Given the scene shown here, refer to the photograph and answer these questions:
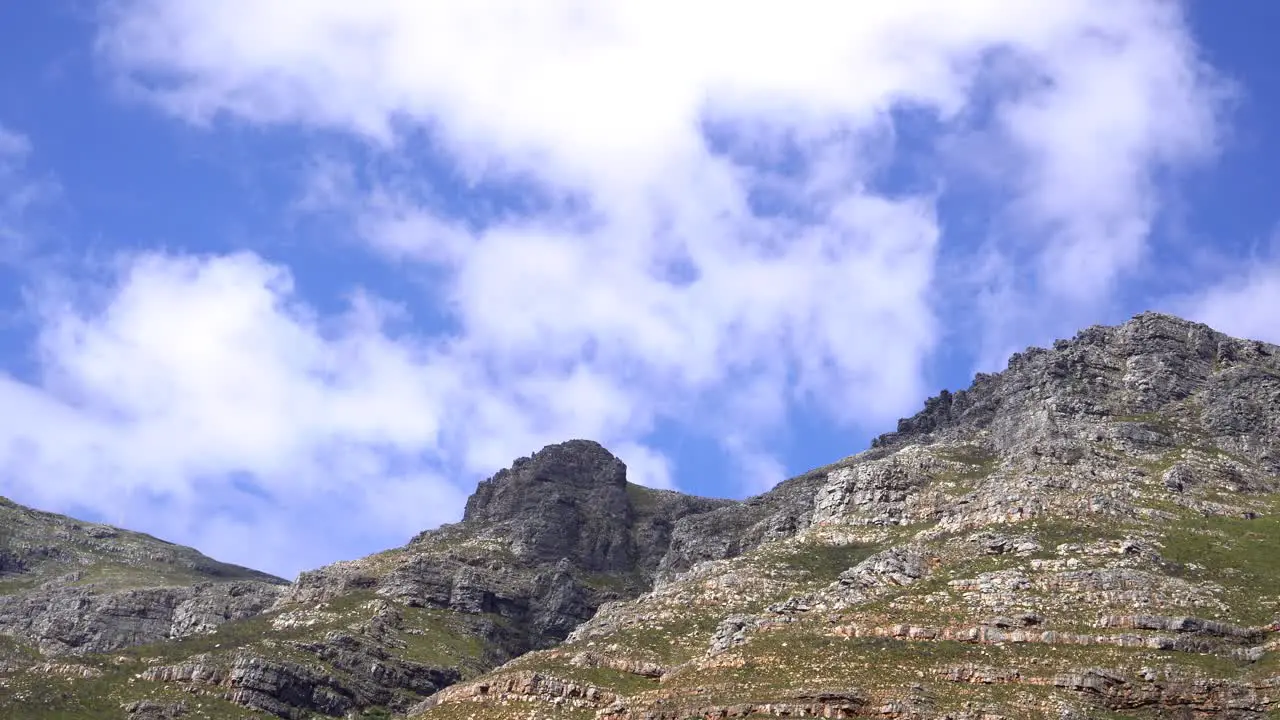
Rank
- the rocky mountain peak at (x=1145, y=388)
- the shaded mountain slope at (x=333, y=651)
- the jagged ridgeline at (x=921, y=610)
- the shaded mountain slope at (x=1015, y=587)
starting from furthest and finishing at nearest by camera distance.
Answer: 1. the rocky mountain peak at (x=1145, y=388)
2. the shaded mountain slope at (x=333, y=651)
3. the jagged ridgeline at (x=921, y=610)
4. the shaded mountain slope at (x=1015, y=587)

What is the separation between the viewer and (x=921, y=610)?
127m

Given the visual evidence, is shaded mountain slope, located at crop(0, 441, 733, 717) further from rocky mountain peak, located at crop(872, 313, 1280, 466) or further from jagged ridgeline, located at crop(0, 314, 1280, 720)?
rocky mountain peak, located at crop(872, 313, 1280, 466)

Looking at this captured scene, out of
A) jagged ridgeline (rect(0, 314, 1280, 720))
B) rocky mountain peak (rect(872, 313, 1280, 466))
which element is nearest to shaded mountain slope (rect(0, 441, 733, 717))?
jagged ridgeline (rect(0, 314, 1280, 720))

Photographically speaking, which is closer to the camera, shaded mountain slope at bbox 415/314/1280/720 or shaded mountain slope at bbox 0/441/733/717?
shaded mountain slope at bbox 415/314/1280/720

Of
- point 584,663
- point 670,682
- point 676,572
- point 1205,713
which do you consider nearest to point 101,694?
point 584,663

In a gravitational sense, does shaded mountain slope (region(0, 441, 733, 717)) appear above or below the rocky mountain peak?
below

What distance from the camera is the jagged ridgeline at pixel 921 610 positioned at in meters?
112

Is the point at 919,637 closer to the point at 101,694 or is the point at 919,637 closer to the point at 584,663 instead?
the point at 584,663

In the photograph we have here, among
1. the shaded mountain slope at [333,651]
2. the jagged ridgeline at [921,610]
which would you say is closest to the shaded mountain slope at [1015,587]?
the jagged ridgeline at [921,610]

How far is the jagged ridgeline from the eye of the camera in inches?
4407

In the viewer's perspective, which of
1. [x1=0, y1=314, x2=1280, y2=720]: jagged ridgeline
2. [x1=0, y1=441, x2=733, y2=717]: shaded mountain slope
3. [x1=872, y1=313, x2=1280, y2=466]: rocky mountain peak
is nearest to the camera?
[x1=0, y1=314, x2=1280, y2=720]: jagged ridgeline

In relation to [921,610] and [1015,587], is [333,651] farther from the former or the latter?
[1015,587]

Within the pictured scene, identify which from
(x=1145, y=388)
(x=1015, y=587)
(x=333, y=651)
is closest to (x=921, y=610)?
(x=1015, y=587)

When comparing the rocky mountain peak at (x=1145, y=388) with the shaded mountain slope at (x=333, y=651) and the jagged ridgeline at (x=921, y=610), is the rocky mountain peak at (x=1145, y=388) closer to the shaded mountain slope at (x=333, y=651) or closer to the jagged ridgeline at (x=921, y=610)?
the jagged ridgeline at (x=921, y=610)
